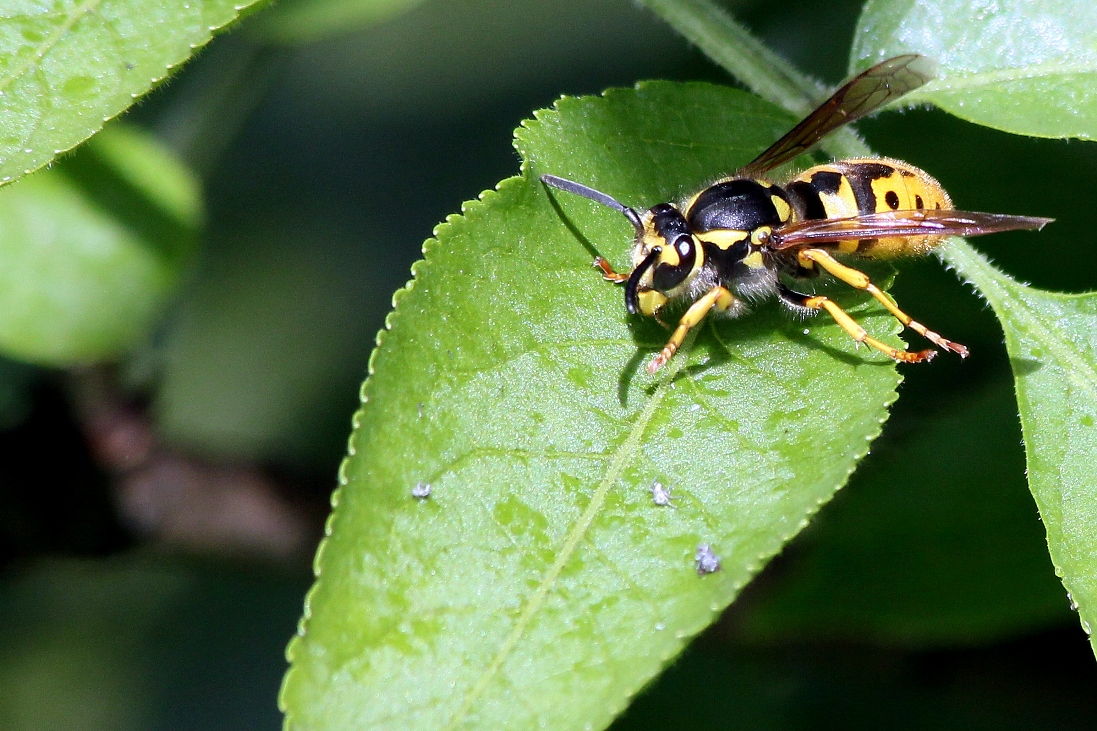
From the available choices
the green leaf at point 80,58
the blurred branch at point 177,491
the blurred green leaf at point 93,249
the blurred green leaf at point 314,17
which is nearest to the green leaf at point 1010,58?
the green leaf at point 80,58

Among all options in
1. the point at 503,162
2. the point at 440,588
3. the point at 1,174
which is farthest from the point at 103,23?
the point at 503,162

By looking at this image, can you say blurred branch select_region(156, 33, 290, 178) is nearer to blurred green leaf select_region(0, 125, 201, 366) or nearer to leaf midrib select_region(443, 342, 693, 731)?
blurred green leaf select_region(0, 125, 201, 366)

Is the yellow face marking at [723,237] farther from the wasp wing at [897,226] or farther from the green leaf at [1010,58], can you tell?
the green leaf at [1010,58]

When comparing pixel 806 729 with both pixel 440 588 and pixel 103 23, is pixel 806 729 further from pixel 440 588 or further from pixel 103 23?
pixel 103 23

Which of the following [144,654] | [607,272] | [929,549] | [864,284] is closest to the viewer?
[607,272]

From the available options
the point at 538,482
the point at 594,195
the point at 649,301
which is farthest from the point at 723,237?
the point at 538,482

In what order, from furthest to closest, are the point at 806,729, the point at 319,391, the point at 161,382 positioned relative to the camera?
the point at 319,391
the point at 806,729
the point at 161,382

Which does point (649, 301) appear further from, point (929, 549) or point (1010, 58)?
point (929, 549)
